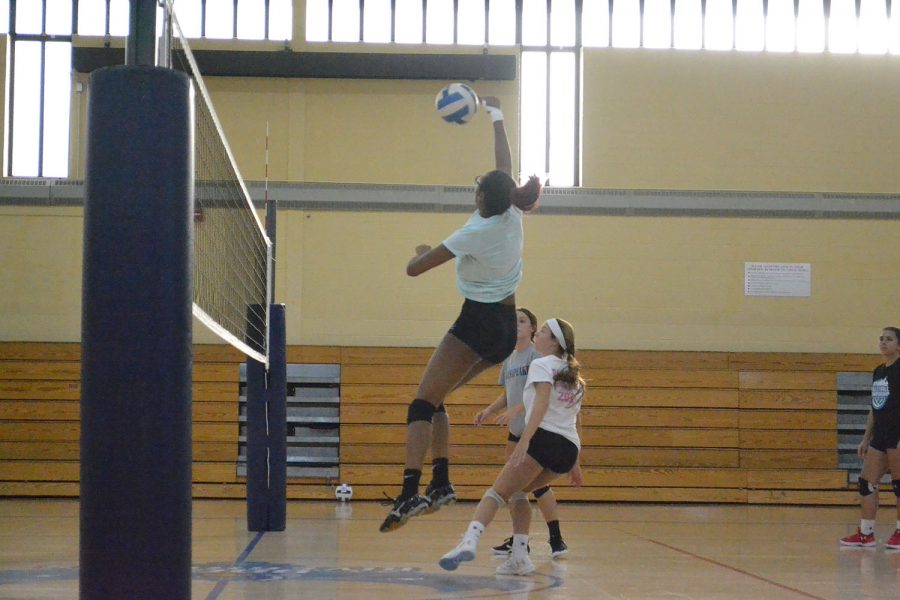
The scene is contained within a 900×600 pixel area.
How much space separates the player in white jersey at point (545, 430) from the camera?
6242mm

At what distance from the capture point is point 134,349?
10.5 ft

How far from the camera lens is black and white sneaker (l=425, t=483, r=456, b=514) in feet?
18.4

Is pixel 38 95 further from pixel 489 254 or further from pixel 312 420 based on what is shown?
pixel 489 254

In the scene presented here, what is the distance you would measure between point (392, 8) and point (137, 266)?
12.6 meters

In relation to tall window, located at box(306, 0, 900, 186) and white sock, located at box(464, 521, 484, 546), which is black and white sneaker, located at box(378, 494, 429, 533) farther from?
tall window, located at box(306, 0, 900, 186)

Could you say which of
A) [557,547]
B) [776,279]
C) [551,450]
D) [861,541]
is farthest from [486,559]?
[776,279]

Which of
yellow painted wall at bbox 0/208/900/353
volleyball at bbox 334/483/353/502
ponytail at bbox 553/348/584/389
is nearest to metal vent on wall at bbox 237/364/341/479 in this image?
volleyball at bbox 334/483/353/502

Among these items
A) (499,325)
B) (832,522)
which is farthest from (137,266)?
(832,522)

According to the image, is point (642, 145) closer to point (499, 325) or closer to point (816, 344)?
point (816, 344)

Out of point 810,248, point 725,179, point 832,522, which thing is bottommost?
point 832,522

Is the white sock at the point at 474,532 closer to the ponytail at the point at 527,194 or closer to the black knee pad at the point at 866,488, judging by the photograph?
the ponytail at the point at 527,194

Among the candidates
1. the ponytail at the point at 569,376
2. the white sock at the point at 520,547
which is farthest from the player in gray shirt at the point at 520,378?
the ponytail at the point at 569,376

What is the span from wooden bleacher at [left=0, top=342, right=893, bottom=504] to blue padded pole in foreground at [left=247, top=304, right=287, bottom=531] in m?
4.73

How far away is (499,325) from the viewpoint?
5613 millimetres
